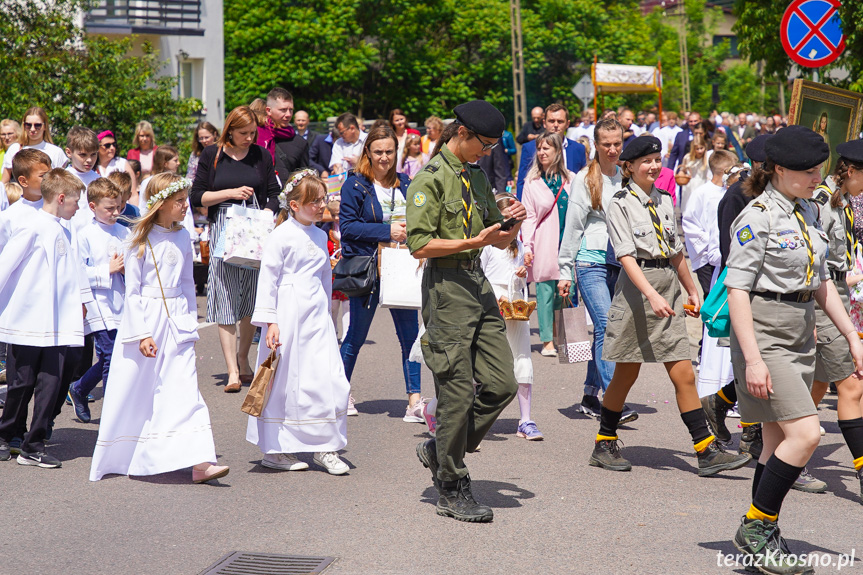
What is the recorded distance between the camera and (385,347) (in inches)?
425

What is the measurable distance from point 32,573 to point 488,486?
8.14 ft

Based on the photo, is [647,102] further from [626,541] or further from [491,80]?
[626,541]

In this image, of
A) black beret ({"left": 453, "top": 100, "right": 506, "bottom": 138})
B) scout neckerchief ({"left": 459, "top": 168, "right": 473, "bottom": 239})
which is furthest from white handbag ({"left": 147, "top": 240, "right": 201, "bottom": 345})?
black beret ({"left": 453, "top": 100, "right": 506, "bottom": 138})

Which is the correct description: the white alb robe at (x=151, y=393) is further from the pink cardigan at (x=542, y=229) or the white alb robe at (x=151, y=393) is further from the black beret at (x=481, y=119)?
the pink cardigan at (x=542, y=229)

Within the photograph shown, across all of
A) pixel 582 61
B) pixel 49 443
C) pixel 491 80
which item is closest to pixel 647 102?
pixel 582 61

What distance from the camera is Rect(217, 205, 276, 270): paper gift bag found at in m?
8.23

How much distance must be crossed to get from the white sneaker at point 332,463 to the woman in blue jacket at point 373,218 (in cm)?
136

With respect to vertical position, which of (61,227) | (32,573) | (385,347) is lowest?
(32,573)

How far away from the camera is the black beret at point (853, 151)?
6016 millimetres

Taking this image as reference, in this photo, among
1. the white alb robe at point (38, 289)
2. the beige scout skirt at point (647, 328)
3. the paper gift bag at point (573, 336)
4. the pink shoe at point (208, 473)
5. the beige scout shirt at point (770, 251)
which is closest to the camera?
the beige scout shirt at point (770, 251)

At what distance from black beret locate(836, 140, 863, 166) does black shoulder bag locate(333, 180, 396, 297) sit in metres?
3.19

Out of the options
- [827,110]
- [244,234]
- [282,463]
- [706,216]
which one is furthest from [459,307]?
[827,110]

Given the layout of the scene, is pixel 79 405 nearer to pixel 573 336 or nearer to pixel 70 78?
pixel 573 336

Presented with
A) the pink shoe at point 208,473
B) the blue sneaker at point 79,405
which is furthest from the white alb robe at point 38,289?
the blue sneaker at point 79,405
